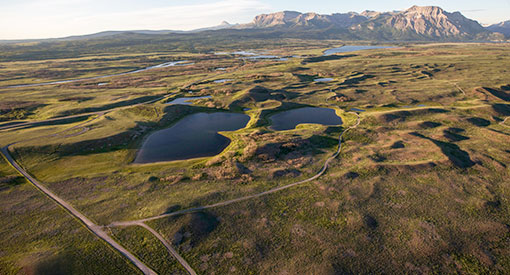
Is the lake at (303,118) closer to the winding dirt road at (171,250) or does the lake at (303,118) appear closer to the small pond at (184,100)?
the small pond at (184,100)

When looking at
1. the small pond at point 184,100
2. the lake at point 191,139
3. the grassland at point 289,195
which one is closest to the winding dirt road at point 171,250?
the grassland at point 289,195

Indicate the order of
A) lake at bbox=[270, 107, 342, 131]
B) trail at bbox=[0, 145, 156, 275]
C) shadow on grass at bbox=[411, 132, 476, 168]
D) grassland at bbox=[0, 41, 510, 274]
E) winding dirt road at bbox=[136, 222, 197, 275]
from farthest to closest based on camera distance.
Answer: lake at bbox=[270, 107, 342, 131] < shadow on grass at bbox=[411, 132, 476, 168] < grassland at bbox=[0, 41, 510, 274] < trail at bbox=[0, 145, 156, 275] < winding dirt road at bbox=[136, 222, 197, 275]

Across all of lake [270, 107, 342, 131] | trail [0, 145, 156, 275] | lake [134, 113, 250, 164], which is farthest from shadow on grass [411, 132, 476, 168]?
trail [0, 145, 156, 275]

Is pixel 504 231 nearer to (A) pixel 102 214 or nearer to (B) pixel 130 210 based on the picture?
(B) pixel 130 210

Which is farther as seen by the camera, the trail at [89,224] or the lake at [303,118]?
the lake at [303,118]

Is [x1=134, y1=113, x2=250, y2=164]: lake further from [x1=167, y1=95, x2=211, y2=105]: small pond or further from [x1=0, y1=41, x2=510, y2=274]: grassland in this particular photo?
[x1=167, y1=95, x2=211, y2=105]: small pond

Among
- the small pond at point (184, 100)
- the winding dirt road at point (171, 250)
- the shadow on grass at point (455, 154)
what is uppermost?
the small pond at point (184, 100)

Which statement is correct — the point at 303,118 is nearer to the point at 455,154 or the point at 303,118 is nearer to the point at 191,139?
the point at 191,139

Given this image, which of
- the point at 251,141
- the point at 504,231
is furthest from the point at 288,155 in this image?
the point at 504,231
